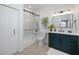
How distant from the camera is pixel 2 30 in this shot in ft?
12.3

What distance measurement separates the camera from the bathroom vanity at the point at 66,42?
9.01 ft

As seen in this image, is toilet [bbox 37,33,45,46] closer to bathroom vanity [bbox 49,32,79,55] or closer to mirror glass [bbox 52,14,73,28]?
mirror glass [bbox 52,14,73,28]

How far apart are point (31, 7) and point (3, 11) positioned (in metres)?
2.82

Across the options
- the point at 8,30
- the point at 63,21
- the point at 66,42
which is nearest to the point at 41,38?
the point at 63,21

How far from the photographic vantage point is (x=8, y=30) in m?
4.03

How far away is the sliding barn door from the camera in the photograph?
12.3 feet

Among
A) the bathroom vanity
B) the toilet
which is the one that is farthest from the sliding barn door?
the toilet

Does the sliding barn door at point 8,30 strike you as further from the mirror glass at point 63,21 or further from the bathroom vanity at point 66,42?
the mirror glass at point 63,21

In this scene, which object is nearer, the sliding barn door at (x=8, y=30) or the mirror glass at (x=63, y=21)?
the sliding barn door at (x=8, y=30)

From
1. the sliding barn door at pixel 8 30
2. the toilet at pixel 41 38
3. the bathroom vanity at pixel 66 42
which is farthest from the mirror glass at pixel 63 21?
the sliding barn door at pixel 8 30

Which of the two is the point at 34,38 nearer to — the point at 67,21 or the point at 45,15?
the point at 45,15

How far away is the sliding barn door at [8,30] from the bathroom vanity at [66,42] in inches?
58.9

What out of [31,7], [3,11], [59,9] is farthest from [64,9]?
[3,11]
